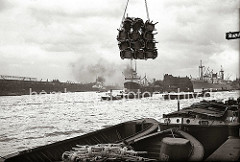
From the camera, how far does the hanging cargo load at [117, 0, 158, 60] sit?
34.3 feet

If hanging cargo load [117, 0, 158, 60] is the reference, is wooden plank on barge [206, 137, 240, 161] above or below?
below

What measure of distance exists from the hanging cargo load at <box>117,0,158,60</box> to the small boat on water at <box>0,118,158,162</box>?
12.3ft

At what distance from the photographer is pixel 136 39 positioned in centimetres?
1045

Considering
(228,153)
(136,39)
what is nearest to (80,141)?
(136,39)

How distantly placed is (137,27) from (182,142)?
5.59 metres

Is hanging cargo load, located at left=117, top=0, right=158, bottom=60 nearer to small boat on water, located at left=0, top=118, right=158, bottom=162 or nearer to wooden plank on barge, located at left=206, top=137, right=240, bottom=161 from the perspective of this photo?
small boat on water, located at left=0, top=118, right=158, bottom=162

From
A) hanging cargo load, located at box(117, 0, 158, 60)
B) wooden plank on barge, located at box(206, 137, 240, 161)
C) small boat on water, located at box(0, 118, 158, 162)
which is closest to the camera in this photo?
wooden plank on barge, located at box(206, 137, 240, 161)

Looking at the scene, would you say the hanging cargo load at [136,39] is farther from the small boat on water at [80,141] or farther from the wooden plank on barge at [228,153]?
the wooden plank on barge at [228,153]

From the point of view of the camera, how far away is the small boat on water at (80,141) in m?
7.92

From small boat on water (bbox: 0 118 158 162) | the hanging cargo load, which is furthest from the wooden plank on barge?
the hanging cargo load

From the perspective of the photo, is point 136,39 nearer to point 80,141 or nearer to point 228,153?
point 80,141

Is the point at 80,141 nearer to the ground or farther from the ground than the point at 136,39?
nearer to the ground

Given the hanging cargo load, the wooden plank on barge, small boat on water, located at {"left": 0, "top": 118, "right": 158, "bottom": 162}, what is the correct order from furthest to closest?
the hanging cargo load → small boat on water, located at {"left": 0, "top": 118, "right": 158, "bottom": 162} → the wooden plank on barge

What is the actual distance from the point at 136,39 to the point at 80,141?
16.9 ft
